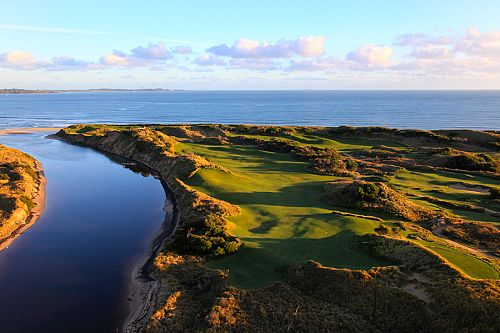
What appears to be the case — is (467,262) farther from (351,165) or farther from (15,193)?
(15,193)

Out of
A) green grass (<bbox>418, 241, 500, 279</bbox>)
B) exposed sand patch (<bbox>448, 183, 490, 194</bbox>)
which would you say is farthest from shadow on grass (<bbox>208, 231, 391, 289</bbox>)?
exposed sand patch (<bbox>448, 183, 490, 194</bbox>)

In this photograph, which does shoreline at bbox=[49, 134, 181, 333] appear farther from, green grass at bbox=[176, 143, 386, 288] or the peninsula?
the peninsula

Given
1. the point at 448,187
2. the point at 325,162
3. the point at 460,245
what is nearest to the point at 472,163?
the point at 448,187

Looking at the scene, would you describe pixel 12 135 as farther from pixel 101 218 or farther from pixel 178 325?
pixel 178 325

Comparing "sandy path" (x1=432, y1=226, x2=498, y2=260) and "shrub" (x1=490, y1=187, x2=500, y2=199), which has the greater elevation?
"shrub" (x1=490, y1=187, x2=500, y2=199)

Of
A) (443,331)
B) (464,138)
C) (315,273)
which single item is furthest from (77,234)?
(464,138)

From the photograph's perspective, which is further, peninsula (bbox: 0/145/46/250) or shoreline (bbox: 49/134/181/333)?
peninsula (bbox: 0/145/46/250)

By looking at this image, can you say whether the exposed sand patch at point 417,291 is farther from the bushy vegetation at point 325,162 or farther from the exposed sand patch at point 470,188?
the bushy vegetation at point 325,162
